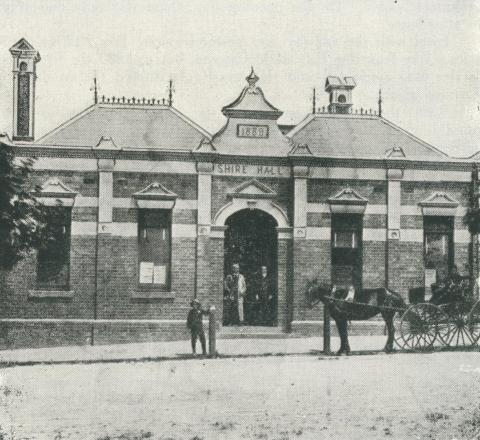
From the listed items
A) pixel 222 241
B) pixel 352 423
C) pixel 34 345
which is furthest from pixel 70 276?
pixel 352 423

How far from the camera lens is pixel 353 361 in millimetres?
14539

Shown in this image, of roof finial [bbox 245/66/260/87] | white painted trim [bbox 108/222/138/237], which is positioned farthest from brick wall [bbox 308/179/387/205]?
white painted trim [bbox 108/222/138/237]

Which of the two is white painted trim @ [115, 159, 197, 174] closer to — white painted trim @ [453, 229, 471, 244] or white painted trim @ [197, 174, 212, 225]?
white painted trim @ [197, 174, 212, 225]

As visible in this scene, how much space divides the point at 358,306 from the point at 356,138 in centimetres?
606

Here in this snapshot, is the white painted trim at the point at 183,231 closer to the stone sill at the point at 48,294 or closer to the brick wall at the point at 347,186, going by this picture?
the stone sill at the point at 48,294

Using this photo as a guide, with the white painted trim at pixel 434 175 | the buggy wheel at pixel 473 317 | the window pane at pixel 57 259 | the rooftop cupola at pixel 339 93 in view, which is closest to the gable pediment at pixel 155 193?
the window pane at pixel 57 259

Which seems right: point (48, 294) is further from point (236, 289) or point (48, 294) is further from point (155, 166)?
point (236, 289)

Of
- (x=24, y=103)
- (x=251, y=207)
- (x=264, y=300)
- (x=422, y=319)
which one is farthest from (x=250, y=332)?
(x=24, y=103)

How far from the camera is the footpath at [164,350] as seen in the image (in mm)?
15609

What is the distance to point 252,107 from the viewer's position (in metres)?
19.5

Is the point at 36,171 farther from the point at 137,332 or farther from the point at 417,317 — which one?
the point at 417,317

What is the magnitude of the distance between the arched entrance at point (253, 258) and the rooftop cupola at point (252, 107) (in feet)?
8.03

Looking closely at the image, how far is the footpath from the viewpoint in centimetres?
1561

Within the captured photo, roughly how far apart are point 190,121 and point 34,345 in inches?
273
